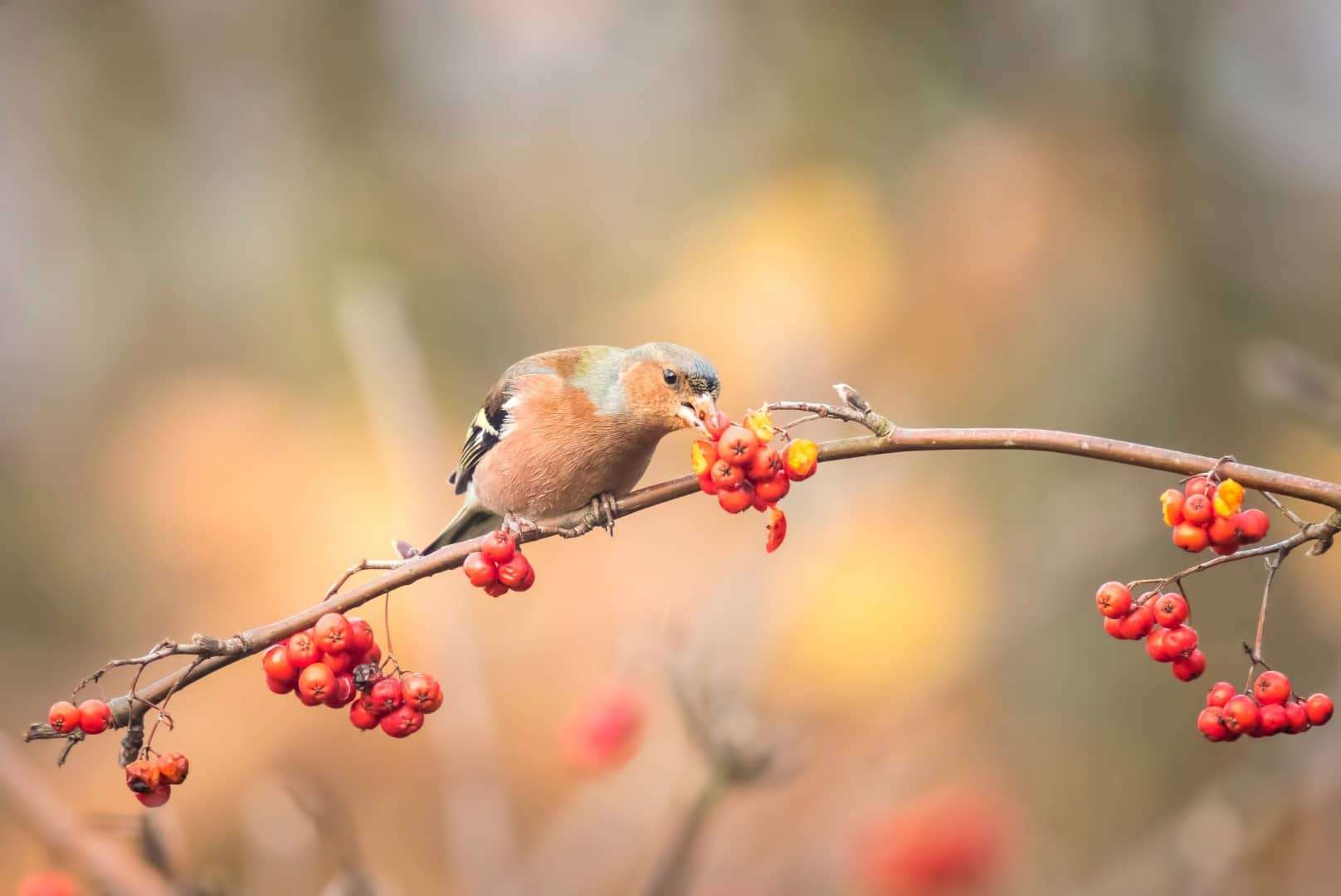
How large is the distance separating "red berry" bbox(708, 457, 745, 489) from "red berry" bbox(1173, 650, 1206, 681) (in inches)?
34.9

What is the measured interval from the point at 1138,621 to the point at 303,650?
158 cm

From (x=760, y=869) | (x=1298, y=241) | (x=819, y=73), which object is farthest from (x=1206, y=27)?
(x=760, y=869)

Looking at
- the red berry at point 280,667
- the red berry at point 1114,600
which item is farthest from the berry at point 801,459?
the red berry at point 280,667

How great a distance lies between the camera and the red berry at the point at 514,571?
7.88 ft

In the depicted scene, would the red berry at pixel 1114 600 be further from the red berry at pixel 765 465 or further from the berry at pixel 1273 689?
the red berry at pixel 765 465

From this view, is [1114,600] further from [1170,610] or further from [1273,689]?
[1273,689]

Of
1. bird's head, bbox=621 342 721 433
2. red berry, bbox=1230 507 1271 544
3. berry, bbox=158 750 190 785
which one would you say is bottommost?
red berry, bbox=1230 507 1271 544

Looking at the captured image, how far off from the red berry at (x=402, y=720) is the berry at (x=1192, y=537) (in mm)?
1459

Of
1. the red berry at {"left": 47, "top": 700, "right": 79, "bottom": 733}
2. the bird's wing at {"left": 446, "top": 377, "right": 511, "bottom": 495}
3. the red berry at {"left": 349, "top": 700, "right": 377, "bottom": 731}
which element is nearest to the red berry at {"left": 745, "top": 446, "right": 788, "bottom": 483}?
the red berry at {"left": 349, "top": 700, "right": 377, "bottom": 731}

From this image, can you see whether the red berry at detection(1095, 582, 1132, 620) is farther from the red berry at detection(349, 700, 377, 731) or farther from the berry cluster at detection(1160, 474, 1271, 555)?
the red berry at detection(349, 700, 377, 731)

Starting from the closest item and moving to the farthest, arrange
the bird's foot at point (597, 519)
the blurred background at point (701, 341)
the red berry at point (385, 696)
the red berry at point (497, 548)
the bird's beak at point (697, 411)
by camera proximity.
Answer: the red berry at point (385, 696)
the red berry at point (497, 548)
the bird's foot at point (597, 519)
the bird's beak at point (697, 411)
the blurred background at point (701, 341)

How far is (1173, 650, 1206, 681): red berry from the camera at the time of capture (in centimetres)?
216

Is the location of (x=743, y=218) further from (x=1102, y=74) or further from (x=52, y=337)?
(x=52, y=337)

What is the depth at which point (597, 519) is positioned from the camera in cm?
344
